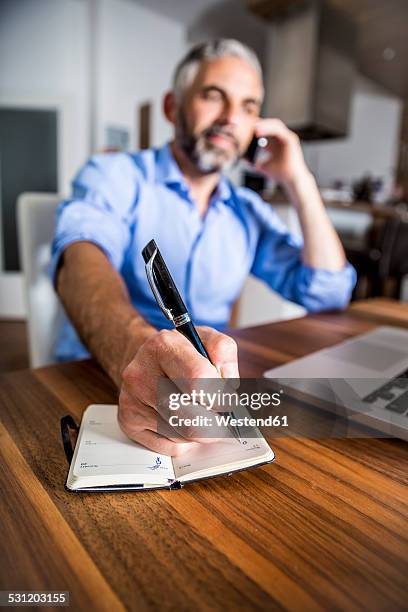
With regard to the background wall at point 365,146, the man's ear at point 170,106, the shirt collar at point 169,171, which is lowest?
the shirt collar at point 169,171

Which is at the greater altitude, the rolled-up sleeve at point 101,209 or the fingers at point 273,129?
the fingers at point 273,129

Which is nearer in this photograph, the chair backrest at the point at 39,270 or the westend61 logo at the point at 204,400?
the westend61 logo at the point at 204,400

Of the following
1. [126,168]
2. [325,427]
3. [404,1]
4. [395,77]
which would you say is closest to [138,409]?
[325,427]

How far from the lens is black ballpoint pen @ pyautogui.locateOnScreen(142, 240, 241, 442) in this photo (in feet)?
0.96

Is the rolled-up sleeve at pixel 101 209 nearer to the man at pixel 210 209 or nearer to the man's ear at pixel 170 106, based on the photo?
the man at pixel 210 209

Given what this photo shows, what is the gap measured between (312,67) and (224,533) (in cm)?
322

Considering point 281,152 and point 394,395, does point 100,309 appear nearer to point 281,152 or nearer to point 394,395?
point 394,395

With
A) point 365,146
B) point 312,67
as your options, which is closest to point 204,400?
point 312,67

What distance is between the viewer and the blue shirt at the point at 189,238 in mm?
778

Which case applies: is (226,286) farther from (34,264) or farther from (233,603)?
(233,603)

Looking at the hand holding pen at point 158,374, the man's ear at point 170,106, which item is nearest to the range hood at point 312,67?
the man's ear at point 170,106

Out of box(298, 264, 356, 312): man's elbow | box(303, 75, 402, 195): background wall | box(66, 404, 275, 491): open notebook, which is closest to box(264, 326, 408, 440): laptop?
box(66, 404, 275, 491): open notebook

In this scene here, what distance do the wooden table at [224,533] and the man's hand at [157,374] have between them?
38 mm

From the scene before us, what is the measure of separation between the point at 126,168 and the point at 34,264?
0.85 feet
